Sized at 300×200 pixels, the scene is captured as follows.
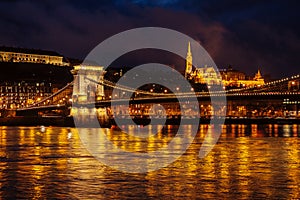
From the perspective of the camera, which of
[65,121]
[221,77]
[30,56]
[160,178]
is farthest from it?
[221,77]

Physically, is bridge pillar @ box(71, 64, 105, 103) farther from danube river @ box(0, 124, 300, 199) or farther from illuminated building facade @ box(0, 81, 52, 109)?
danube river @ box(0, 124, 300, 199)

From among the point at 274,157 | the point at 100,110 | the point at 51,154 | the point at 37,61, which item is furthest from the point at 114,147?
the point at 37,61

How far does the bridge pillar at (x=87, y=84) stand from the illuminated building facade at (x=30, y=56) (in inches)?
1698

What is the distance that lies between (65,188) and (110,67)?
112 m

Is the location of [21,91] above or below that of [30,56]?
below

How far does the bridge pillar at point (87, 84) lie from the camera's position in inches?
2736

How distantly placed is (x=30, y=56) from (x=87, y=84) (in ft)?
170

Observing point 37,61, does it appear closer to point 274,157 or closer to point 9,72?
point 9,72

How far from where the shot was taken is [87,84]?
73438 mm

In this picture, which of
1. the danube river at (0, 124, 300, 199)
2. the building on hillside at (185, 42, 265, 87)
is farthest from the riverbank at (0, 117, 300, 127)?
the building on hillside at (185, 42, 265, 87)

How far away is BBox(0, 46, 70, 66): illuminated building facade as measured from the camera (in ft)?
386

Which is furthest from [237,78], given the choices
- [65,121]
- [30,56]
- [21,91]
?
[65,121]

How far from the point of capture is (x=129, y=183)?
15.9 metres

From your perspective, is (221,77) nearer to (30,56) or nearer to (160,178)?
(30,56)
